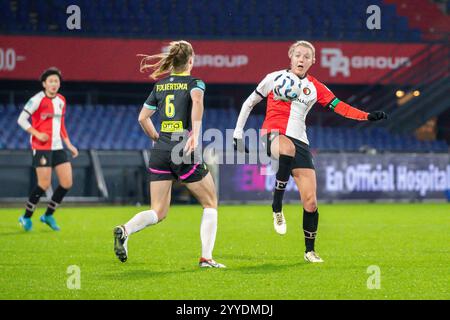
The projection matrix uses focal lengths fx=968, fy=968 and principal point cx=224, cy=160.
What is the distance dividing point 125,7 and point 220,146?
16.4ft

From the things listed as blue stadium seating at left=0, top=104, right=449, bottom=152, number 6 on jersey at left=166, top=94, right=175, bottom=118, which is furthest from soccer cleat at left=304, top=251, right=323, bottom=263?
blue stadium seating at left=0, top=104, right=449, bottom=152

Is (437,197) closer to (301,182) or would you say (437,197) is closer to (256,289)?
(301,182)

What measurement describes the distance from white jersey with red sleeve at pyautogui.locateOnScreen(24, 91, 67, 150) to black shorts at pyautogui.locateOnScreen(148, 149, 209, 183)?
5.76 meters

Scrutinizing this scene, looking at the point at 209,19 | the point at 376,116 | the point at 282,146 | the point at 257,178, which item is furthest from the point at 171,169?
the point at 209,19

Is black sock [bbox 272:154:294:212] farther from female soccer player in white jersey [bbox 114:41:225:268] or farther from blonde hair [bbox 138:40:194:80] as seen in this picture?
blonde hair [bbox 138:40:194:80]

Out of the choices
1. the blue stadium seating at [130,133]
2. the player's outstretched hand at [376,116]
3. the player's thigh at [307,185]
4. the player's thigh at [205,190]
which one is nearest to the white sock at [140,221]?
the player's thigh at [205,190]

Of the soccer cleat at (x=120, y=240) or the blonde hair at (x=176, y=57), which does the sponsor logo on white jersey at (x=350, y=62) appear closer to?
the blonde hair at (x=176, y=57)

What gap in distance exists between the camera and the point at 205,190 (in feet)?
30.7

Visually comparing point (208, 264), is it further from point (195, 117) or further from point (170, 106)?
point (170, 106)

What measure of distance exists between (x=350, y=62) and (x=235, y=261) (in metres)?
18.7

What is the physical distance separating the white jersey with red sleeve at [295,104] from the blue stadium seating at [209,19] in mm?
16989

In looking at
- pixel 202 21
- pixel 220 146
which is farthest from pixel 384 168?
pixel 202 21

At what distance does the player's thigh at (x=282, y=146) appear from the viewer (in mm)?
10242

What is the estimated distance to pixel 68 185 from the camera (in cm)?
1483
